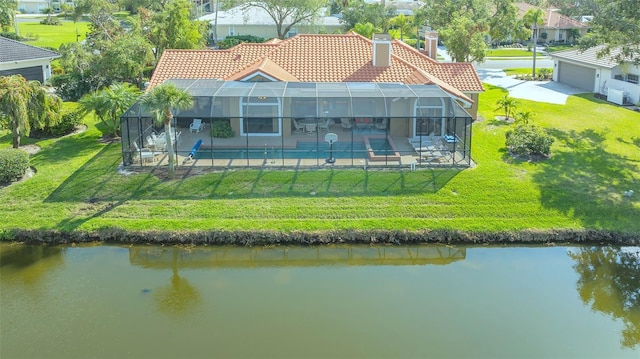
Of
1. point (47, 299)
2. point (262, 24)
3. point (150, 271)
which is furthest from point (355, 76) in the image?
point (262, 24)

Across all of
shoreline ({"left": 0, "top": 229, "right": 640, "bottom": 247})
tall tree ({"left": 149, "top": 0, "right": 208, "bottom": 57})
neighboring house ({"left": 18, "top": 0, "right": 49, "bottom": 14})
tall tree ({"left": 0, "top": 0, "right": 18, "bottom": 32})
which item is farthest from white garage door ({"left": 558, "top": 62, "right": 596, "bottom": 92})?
neighboring house ({"left": 18, "top": 0, "right": 49, "bottom": 14})

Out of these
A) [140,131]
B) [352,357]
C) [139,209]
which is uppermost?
[140,131]

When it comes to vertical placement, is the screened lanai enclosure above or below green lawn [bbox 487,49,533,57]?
below

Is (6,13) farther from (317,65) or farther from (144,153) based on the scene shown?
(144,153)

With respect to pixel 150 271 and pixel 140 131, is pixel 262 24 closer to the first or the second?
pixel 140 131

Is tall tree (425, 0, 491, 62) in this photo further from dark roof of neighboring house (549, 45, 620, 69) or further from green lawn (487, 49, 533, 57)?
green lawn (487, 49, 533, 57)

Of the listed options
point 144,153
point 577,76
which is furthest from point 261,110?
point 577,76

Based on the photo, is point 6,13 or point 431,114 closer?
point 431,114
